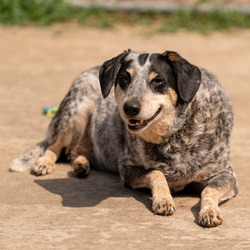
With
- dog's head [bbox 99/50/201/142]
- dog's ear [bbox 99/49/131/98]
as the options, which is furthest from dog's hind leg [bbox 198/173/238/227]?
dog's ear [bbox 99/49/131/98]

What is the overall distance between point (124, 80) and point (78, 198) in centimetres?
110

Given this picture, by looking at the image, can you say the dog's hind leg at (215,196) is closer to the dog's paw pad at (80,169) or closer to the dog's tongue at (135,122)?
the dog's tongue at (135,122)

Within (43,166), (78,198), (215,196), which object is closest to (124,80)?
(78,198)

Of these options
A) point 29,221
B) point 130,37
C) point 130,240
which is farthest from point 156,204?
point 130,37

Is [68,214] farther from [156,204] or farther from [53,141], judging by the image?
[53,141]

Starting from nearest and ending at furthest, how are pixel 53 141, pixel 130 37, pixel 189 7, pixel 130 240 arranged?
pixel 130 240 → pixel 53 141 → pixel 130 37 → pixel 189 7

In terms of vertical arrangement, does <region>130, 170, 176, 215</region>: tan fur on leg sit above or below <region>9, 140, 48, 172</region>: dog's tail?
above

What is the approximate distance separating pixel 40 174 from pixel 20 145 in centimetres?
94

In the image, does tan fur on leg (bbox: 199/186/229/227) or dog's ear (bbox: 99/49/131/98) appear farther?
dog's ear (bbox: 99/49/131/98)

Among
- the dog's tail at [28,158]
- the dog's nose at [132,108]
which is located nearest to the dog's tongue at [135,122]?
the dog's nose at [132,108]

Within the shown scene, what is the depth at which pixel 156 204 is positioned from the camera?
5289mm

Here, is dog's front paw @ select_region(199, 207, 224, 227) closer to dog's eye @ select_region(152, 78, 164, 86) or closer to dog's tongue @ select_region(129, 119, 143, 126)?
dog's tongue @ select_region(129, 119, 143, 126)

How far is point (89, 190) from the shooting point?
597 cm

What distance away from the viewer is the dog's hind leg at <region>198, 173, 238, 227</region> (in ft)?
16.5
